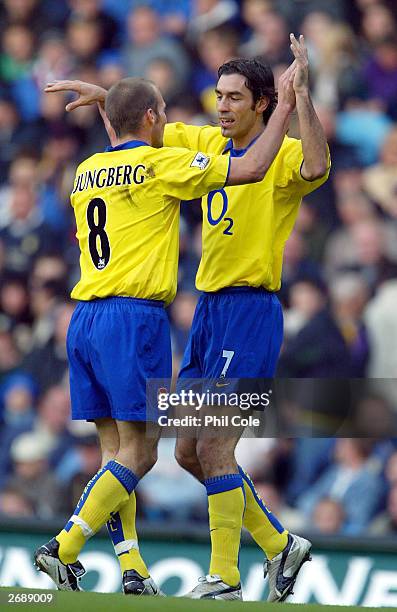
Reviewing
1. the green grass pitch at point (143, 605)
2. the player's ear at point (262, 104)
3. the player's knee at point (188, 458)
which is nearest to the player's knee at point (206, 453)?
the player's knee at point (188, 458)

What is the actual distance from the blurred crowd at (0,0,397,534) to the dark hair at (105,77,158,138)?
3090mm

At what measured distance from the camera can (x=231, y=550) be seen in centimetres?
601

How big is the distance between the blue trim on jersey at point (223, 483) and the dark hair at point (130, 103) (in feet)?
5.39

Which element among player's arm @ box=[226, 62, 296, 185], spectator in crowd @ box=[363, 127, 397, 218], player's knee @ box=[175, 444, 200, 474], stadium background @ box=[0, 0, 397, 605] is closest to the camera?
player's arm @ box=[226, 62, 296, 185]

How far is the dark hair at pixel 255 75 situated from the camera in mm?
6223

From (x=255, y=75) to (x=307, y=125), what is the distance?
504 mm

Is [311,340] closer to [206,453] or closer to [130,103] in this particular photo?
[206,453]

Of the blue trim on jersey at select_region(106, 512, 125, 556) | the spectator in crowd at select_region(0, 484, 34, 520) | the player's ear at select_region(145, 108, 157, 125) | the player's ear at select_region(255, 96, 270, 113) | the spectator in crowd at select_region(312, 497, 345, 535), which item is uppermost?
the player's ear at select_region(255, 96, 270, 113)

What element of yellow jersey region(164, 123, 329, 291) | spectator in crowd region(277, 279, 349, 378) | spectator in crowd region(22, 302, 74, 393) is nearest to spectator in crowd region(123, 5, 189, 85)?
spectator in crowd region(22, 302, 74, 393)

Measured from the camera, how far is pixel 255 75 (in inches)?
245

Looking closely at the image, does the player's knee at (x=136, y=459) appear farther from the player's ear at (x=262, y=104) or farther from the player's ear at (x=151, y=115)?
the player's ear at (x=262, y=104)

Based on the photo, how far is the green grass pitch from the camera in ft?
17.0

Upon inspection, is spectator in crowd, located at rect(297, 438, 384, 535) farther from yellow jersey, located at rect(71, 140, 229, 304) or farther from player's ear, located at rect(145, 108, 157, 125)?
player's ear, located at rect(145, 108, 157, 125)

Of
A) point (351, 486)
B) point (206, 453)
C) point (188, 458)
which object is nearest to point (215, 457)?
point (206, 453)
